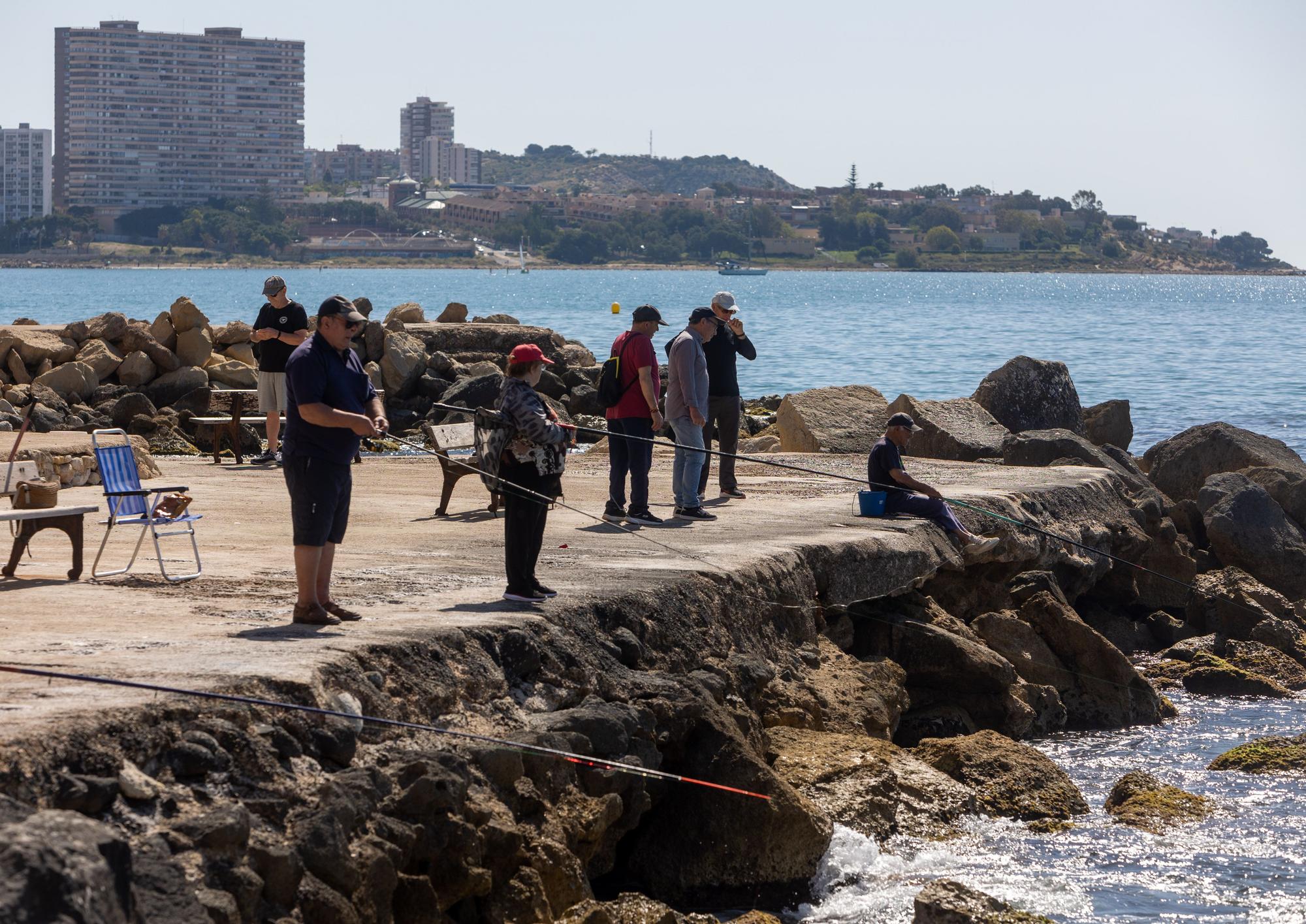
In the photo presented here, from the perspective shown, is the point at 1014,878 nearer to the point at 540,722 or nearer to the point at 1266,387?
the point at 540,722

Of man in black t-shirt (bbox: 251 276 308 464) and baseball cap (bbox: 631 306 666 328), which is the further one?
man in black t-shirt (bbox: 251 276 308 464)

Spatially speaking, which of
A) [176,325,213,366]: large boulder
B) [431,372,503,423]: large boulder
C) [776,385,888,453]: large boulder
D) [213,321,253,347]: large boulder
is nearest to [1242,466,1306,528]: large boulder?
[776,385,888,453]: large boulder

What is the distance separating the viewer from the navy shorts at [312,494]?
744 centimetres

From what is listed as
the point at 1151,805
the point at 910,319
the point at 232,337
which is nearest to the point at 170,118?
the point at 910,319

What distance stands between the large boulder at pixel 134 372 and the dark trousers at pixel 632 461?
12115 millimetres

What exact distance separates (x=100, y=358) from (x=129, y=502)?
1362 cm

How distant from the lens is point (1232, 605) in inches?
552

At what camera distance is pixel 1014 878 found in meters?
8.18

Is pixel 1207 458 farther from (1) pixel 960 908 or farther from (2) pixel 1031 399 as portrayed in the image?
(1) pixel 960 908

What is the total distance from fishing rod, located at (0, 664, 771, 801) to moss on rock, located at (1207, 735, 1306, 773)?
169 inches

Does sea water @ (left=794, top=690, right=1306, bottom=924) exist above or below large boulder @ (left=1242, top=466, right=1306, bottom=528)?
below

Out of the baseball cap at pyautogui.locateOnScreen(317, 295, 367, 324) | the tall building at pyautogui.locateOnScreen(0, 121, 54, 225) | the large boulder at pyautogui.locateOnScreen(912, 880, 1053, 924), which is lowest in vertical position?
the large boulder at pyautogui.locateOnScreen(912, 880, 1053, 924)

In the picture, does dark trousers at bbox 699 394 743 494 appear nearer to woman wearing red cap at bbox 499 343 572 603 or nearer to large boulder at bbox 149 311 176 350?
woman wearing red cap at bbox 499 343 572 603

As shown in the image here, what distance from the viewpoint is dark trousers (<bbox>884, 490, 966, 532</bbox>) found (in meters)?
12.5
